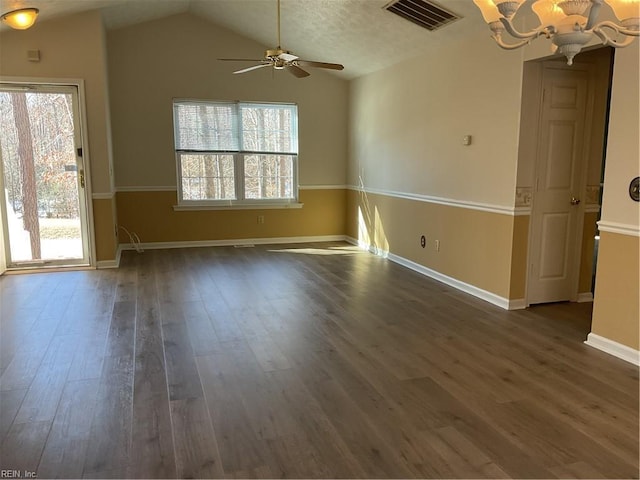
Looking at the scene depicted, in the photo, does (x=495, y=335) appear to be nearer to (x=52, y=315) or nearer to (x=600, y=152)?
(x=600, y=152)

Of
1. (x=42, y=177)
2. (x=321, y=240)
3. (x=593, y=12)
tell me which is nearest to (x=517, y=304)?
(x=593, y=12)

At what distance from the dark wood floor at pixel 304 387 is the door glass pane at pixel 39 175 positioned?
887 millimetres

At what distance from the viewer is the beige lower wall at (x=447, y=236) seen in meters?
4.46

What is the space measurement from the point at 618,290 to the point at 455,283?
1.86 metres

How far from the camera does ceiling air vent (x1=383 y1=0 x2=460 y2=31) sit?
14.5 feet

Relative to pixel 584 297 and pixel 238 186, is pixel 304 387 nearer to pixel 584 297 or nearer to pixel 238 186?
pixel 584 297

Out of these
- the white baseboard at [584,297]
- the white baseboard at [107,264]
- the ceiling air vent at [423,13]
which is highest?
the ceiling air vent at [423,13]

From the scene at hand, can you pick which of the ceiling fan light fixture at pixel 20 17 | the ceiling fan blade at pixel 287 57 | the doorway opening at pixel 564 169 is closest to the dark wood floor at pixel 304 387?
the doorway opening at pixel 564 169

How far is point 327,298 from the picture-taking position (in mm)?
4648

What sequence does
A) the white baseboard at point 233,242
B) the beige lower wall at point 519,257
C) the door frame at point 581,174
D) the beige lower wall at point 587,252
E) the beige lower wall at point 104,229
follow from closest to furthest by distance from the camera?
the door frame at point 581,174 < the beige lower wall at point 519,257 < the beige lower wall at point 587,252 < the beige lower wall at point 104,229 < the white baseboard at point 233,242

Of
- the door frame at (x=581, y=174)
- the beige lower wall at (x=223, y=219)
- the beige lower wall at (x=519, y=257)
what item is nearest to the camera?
the door frame at (x=581, y=174)

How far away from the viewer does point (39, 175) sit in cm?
551

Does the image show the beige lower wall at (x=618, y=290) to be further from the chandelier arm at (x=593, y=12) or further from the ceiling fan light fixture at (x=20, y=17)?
the ceiling fan light fixture at (x=20, y=17)

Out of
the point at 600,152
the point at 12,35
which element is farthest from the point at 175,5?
the point at 600,152
